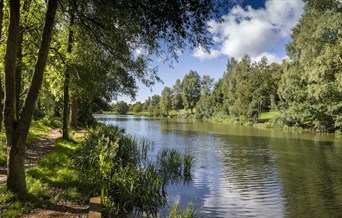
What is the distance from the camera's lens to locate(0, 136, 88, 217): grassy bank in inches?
283

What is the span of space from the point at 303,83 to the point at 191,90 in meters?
75.7

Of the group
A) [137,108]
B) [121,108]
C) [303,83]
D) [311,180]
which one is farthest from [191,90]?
[311,180]

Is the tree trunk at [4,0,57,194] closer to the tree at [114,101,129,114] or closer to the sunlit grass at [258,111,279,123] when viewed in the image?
the sunlit grass at [258,111,279,123]

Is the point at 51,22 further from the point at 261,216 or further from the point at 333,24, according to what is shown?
the point at 333,24

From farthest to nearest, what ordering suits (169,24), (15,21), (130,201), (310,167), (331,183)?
(310,167)
(331,183)
(130,201)
(15,21)
(169,24)

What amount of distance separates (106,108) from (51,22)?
27.7m

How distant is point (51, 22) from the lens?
A: 781 cm

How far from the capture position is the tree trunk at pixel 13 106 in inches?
303

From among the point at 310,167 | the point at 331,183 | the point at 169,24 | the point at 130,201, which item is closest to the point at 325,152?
the point at 310,167

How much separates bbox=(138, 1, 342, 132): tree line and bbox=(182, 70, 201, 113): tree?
20665mm

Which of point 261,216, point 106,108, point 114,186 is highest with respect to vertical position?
point 106,108

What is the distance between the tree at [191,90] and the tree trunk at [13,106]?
109m

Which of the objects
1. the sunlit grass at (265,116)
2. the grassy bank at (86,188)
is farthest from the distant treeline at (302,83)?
the grassy bank at (86,188)

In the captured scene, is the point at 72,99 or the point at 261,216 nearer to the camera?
the point at 261,216
